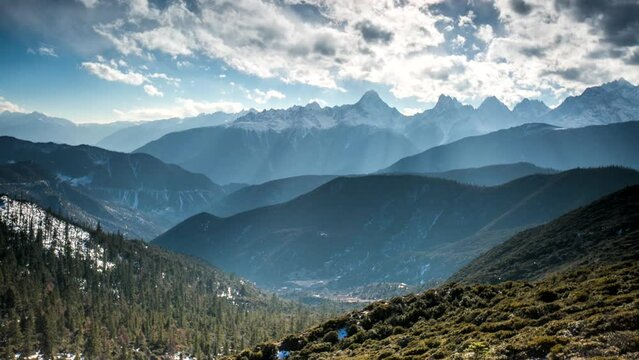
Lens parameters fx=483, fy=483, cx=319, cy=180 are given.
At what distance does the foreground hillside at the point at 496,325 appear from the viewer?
38.1 meters

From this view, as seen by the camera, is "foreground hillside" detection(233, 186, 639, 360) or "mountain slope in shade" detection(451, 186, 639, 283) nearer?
"foreground hillside" detection(233, 186, 639, 360)

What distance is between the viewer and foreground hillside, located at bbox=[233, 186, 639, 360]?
125ft

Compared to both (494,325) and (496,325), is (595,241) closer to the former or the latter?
(494,325)

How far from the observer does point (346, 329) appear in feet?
244

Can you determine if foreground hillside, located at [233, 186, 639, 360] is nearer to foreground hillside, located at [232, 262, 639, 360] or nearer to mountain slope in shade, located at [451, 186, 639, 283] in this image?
foreground hillside, located at [232, 262, 639, 360]

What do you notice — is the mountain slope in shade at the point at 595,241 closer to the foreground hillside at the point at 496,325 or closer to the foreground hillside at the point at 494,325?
the foreground hillside at the point at 496,325

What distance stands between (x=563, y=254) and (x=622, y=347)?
150m

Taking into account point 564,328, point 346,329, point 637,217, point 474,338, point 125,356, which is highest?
point 637,217

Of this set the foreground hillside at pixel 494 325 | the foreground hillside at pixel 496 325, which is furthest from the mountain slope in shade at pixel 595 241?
the foreground hillside at pixel 494 325

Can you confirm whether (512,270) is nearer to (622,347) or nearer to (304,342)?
(304,342)

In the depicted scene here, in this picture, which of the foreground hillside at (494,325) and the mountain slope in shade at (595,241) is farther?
the mountain slope in shade at (595,241)

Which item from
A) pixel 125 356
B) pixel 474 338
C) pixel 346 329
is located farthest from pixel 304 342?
pixel 125 356

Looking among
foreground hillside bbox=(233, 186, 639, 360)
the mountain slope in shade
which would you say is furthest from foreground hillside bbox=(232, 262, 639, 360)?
the mountain slope in shade

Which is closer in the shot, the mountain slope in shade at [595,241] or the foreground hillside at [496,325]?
the foreground hillside at [496,325]
